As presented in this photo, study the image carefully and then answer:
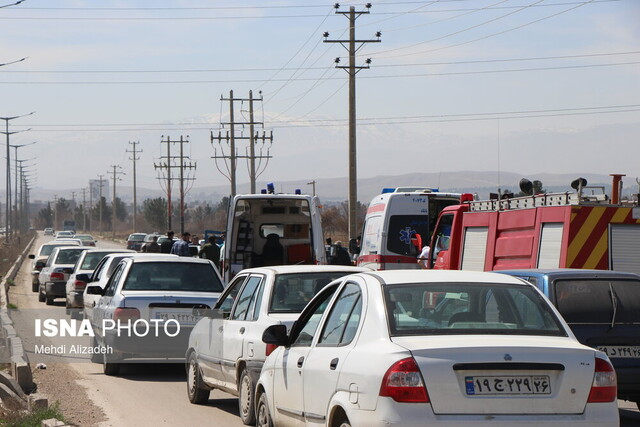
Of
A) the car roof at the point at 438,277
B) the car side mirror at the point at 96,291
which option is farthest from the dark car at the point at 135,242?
the car roof at the point at 438,277

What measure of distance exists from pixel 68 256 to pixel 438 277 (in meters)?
25.8

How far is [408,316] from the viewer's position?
6.92m

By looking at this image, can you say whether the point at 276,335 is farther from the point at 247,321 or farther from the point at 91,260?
the point at 91,260

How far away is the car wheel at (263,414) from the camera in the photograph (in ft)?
28.8

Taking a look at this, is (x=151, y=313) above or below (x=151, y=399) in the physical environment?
above

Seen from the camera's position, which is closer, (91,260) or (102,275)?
(102,275)

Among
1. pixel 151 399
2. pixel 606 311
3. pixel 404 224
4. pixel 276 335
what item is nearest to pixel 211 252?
pixel 404 224

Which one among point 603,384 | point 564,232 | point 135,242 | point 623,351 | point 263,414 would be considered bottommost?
point 135,242

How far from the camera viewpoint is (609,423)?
21.2 feet

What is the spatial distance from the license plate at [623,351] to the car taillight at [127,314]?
6636 mm

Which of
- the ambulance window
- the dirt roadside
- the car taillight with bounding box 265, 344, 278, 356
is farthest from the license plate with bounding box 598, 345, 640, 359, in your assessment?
the ambulance window

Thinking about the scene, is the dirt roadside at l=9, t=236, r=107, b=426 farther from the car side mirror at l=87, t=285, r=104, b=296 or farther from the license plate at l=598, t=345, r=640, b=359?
the license plate at l=598, t=345, r=640, b=359

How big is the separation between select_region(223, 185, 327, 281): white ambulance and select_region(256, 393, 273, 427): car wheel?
1197cm

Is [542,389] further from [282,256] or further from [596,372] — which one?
[282,256]
